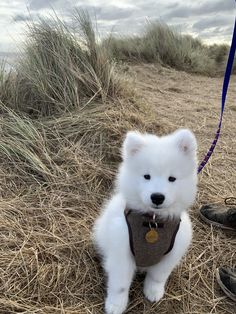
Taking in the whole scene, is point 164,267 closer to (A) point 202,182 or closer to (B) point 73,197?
(B) point 73,197

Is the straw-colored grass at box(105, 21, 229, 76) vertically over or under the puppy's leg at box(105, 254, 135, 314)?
over

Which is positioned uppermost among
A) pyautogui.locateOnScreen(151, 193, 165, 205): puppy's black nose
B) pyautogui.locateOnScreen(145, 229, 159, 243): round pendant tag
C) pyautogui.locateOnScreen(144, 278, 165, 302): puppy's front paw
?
pyautogui.locateOnScreen(151, 193, 165, 205): puppy's black nose

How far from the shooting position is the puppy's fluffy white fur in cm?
A: 212

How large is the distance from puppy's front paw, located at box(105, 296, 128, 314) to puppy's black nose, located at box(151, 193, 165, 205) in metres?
0.67

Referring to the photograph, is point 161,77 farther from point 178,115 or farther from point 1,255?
point 1,255

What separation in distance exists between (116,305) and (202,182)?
1846 millimetres

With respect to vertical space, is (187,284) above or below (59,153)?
below

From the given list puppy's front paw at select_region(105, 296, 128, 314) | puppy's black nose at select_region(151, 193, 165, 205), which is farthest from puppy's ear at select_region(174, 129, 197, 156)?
puppy's front paw at select_region(105, 296, 128, 314)

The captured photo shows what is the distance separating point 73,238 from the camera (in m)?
2.86

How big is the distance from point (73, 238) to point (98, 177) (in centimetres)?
86

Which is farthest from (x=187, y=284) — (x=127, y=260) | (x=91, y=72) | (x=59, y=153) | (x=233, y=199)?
(x=91, y=72)

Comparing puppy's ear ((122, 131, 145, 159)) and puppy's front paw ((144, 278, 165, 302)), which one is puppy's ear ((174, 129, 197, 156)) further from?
puppy's front paw ((144, 278, 165, 302))

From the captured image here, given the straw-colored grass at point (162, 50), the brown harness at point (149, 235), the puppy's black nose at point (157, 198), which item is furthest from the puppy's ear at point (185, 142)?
the straw-colored grass at point (162, 50)

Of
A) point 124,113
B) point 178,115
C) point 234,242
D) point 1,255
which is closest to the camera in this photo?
point 1,255
